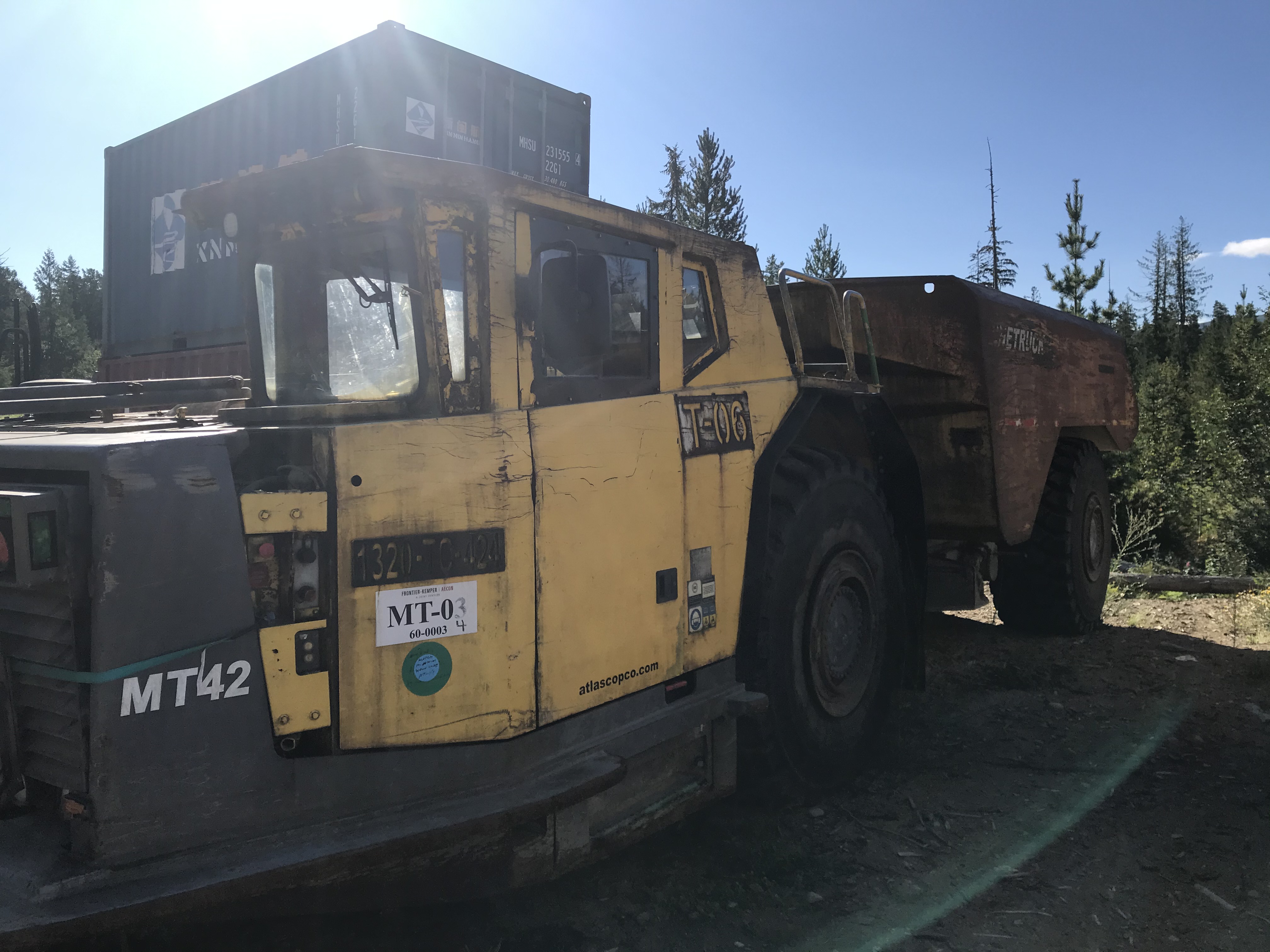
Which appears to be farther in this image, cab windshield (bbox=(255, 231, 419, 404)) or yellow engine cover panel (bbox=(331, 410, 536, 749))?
cab windshield (bbox=(255, 231, 419, 404))

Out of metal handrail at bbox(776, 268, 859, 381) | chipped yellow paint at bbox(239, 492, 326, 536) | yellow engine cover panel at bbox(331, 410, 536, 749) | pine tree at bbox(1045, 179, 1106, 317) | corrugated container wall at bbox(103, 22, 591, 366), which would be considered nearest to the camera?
chipped yellow paint at bbox(239, 492, 326, 536)

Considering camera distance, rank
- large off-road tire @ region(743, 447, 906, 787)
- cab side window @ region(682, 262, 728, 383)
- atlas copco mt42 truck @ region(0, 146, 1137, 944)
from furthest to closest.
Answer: large off-road tire @ region(743, 447, 906, 787)
cab side window @ region(682, 262, 728, 383)
atlas copco mt42 truck @ region(0, 146, 1137, 944)

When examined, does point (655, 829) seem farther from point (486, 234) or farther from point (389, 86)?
point (389, 86)

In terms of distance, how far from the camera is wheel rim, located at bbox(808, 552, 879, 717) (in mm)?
4137

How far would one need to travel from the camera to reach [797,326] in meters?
4.74

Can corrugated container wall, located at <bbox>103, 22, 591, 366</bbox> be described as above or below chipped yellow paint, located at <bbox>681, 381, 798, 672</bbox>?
above

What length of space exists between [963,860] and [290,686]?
9.13 feet

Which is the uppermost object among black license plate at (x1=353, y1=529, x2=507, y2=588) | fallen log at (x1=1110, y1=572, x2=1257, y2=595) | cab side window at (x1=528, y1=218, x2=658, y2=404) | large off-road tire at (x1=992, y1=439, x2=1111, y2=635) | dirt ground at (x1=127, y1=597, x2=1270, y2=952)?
cab side window at (x1=528, y1=218, x2=658, y2=404)

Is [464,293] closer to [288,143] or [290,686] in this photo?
[290,686]

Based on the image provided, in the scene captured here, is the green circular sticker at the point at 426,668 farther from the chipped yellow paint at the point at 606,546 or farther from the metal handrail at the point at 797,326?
the metal handrail at the point at 797,326

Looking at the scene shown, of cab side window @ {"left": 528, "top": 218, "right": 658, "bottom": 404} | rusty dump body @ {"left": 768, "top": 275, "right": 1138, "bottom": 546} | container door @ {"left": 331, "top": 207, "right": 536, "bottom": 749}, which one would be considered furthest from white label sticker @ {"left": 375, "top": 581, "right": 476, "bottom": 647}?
rusty dump body @ {"left": 768, "top": 275, "right": 1138, "bottom": 546}

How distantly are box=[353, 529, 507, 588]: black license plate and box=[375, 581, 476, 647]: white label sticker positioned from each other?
3 cm

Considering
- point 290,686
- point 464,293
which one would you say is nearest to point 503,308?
point 464,293

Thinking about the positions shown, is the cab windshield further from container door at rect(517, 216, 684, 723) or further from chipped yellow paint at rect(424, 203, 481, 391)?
container door at rect(517, 216, 684, 723)
